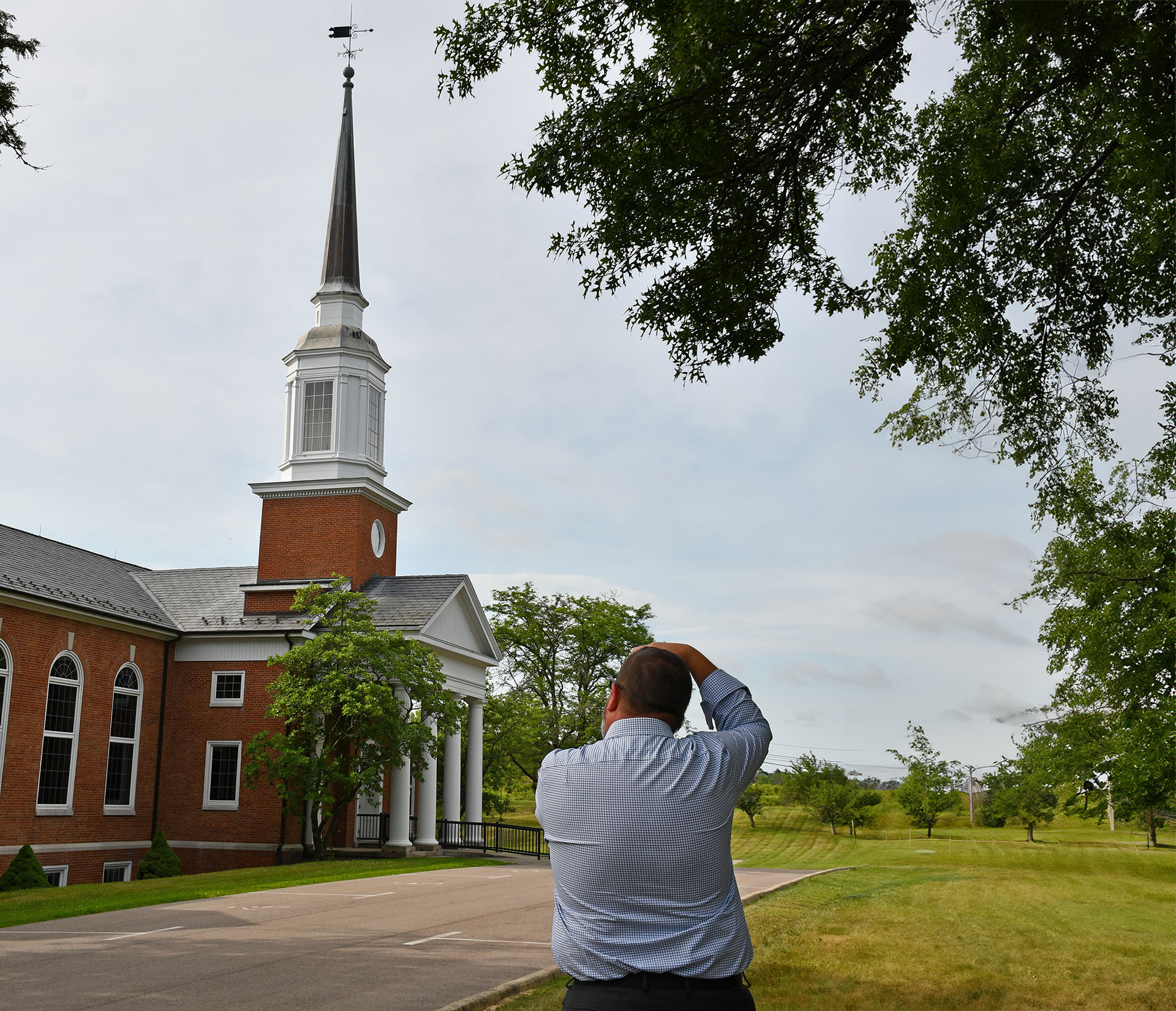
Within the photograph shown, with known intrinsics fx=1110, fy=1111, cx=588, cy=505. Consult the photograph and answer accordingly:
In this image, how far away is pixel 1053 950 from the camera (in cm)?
1213

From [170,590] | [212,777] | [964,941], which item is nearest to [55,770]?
[212,777]

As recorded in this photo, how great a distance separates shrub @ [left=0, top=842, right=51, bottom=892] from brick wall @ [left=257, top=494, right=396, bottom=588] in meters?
11.3

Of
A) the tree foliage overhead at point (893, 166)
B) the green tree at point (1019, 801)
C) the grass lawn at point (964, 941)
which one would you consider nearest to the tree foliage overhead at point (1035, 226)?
the tree foliage overhead at point (893, 166)

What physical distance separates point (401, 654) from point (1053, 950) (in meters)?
19.2

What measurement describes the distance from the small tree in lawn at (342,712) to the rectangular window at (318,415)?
7.09m

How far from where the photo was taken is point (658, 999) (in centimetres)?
290

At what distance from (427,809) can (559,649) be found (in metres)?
19.1

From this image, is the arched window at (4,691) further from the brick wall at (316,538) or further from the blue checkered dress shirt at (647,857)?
the blue checkered dress shirt at (647,857)

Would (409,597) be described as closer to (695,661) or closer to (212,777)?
(212,777)

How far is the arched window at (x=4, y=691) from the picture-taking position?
25.4m

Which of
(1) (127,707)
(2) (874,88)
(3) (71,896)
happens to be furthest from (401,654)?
(2) (874,88)

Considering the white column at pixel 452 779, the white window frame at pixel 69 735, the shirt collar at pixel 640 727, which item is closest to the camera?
the shirt collar at pixel 640 727

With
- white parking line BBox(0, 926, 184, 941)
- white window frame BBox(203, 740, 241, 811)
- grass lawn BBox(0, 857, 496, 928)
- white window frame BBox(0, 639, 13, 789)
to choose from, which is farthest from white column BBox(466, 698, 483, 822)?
white parking line BBox(0, 926, 184, 941)

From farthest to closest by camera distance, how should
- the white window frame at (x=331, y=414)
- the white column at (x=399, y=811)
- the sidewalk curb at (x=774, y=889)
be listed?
1. the white window frame at (x=331, y=414)
2. the white column at (x=399, y=811)
3. the sidewalk curb at (x=774, y=889)
